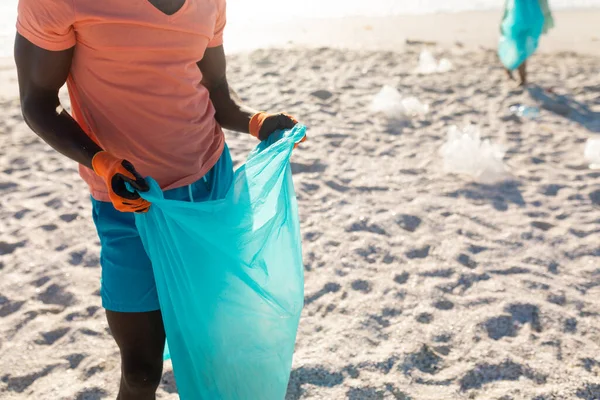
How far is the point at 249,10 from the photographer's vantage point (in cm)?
915

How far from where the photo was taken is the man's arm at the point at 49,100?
136 cm

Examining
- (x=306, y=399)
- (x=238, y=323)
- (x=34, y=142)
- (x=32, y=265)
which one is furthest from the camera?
(x=34, y=142)

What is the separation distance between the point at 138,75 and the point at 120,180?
0.90ft

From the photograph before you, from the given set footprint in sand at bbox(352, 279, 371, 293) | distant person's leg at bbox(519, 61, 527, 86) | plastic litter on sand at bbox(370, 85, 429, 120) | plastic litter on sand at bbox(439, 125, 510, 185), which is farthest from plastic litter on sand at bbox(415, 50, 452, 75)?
footprint in sand at bbox(352, 279, 371, 293)

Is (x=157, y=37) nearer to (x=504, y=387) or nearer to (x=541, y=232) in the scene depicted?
(x=504, y=387)

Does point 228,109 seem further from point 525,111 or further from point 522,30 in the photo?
point 522,30

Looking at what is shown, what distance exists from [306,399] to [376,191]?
1784mm

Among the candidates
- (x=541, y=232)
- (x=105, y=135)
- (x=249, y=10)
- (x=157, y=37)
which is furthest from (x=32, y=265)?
(x=249, y=10)

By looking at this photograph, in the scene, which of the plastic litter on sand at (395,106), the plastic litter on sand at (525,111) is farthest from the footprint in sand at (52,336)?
the plastic litter on sand at (525,111)

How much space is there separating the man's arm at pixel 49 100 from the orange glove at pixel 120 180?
0.15 feet

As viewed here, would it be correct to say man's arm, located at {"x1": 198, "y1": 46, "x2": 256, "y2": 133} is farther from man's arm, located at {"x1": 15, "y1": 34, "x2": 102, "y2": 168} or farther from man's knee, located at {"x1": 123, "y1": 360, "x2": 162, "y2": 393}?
man's knee, located at {"x1": 123, "y1": 360, "x2": 162, "y2": 393}

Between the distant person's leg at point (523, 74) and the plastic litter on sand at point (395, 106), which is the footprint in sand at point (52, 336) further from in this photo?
the distant person's leg at point (523, 74)

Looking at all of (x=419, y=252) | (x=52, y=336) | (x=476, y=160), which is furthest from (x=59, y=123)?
(x=476, y=160)

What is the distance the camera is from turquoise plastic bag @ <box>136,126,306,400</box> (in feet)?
4.81
